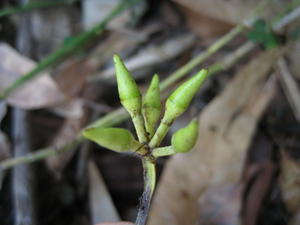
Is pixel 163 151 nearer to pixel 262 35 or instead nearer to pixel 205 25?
pixel 262 35

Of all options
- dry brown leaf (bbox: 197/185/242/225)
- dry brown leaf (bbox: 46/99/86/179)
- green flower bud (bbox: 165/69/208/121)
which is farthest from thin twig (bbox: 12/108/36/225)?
green flower bud (bbox: 165/69/208/121)

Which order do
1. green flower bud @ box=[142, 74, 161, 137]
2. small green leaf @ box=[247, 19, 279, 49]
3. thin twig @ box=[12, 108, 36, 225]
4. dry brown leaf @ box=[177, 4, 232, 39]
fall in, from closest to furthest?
green flower bud @ box=[142, 74, 161, 137]
thin twig @ box=[12, 108, 36, 225]
small green leaf @ box=[247, 19, 279, 49]
dry brown leaf @ box=[177, 4, 232, 39]

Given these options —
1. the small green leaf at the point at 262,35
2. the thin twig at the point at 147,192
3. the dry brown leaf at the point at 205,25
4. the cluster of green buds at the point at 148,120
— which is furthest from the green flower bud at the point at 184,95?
the dry brown leaf at the point at 205,25

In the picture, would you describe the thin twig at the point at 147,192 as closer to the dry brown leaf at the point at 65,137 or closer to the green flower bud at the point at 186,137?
the green flower bud at the point at 186,137

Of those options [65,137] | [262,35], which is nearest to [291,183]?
[262,35]

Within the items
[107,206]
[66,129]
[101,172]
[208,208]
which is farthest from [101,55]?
[208,208]

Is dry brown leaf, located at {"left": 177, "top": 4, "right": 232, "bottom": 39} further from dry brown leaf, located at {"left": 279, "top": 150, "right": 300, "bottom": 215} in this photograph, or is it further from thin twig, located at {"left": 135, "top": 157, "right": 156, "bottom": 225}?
thin twig, located at {"left": 135, "top": 157, "right": 156, "bottom": 225}

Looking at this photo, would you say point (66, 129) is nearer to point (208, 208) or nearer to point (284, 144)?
point (208, 208)
